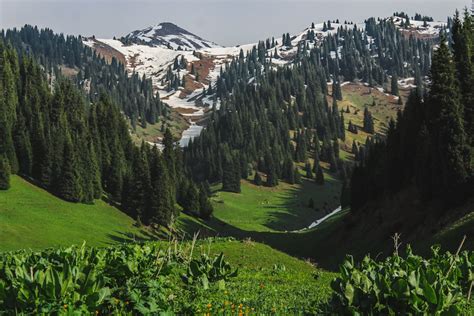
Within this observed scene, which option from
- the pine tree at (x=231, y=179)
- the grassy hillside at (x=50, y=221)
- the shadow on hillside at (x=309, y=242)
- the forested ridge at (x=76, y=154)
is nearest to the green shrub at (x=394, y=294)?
the shadow on hillside at (x=309, y=242)

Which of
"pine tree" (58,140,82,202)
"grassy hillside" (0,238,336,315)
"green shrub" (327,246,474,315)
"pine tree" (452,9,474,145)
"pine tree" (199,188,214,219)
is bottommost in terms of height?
"pine tree" (199,188,214,219)

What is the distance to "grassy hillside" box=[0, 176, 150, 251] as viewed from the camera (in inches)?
3108

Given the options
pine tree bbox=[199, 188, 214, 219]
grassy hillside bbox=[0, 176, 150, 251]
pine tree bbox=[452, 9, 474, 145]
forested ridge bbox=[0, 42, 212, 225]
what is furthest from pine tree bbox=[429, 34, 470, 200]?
pine tree bbox=[199, 188, 214, 219]

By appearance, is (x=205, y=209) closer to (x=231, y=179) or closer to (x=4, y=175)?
(x=231, y=179)

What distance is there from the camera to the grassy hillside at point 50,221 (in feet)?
259

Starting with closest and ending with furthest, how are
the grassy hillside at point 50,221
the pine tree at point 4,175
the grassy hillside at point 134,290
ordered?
the grassy hillside at point 134,290
the grassy hillside at point 50,221
the pine tree at point 4,175

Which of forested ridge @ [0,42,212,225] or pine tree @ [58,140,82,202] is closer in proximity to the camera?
pine tree @ [58,140,82,202]

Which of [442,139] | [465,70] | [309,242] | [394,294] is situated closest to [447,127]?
[442,139]

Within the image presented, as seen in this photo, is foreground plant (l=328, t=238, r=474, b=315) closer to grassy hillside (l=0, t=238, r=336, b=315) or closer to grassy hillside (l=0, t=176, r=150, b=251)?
grassy hillside (l=0, t=238, r=336, b=315)

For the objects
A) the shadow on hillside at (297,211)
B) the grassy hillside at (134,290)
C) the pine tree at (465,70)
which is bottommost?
the shadow on hillside at (297,211)

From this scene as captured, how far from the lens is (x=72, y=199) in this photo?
11075 centimetres

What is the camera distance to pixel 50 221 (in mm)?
91125

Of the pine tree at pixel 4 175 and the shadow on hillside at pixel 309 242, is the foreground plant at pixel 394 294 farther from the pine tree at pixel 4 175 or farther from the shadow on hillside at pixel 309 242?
the pine tree at pixel 4 175

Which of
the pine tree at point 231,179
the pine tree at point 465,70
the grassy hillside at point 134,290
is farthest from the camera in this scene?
the pine tree at point 231,179
